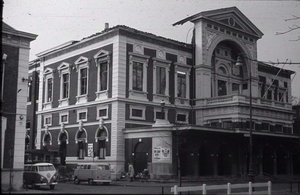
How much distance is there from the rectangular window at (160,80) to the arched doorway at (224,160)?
376 inches

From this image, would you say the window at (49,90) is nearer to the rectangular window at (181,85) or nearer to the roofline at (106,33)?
the roofline at (106,33)

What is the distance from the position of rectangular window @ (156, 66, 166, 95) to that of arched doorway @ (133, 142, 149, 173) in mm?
8528

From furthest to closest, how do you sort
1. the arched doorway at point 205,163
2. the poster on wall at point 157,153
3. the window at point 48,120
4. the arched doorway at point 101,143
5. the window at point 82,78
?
the window at point 48,120
the window at point 82,78
the arched doorway at point 101,143
the arched doorway at point 205,163
the poster on wall at point 157,153

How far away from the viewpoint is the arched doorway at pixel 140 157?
43.3 m

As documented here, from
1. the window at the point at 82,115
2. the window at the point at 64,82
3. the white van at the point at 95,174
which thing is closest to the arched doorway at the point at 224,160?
the white van at the point at 95,174

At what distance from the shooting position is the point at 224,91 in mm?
56750

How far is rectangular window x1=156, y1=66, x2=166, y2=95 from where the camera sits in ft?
166

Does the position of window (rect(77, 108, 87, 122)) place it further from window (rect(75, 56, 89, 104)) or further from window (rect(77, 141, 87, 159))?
window (rect(77, 141, 87, 159))

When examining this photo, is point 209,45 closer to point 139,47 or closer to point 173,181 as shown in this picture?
point 139,47

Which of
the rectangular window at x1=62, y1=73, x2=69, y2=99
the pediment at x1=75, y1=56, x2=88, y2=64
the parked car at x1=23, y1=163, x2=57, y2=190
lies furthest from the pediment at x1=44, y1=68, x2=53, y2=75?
the parked car at x1=23, y1=163, x2=57, y2=190

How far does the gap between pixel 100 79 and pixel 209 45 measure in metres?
14.3

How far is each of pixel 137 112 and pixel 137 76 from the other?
4060 mm

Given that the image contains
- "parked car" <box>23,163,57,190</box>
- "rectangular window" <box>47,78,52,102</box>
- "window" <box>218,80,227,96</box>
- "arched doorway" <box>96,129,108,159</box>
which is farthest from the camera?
"rectangular window" <box>47,78,52,102</box>

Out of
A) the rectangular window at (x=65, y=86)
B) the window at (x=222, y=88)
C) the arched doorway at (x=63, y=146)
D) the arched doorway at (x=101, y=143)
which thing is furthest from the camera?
the window at (x=222, y=88)
